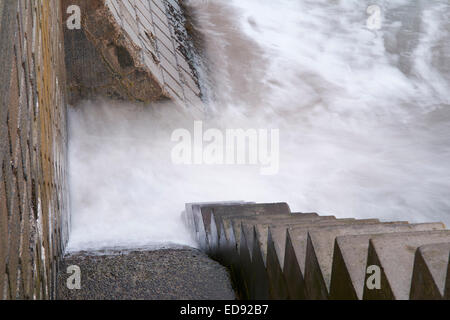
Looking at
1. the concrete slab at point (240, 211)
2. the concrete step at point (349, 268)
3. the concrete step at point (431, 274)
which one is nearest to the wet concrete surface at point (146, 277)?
the concrete slab at point (240, 211)

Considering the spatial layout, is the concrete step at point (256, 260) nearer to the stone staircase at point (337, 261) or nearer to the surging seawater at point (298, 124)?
the stone staircase at point (337, 261)

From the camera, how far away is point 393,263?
109 cm

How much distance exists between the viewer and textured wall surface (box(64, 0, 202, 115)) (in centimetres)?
424

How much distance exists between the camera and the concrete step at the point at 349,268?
1.17 m

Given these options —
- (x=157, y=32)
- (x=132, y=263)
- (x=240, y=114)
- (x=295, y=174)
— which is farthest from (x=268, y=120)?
(x=132, y=263)

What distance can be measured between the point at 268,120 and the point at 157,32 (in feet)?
4.94

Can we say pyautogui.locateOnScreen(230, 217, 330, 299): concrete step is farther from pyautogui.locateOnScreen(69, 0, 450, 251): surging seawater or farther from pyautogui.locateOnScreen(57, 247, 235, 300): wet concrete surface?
pyautogui.locateOnScreen(69, 0, 450, 251): surging seawater

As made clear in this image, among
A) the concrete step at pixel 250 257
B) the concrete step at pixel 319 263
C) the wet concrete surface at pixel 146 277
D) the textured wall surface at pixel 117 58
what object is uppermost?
the textured wall surface at pixel 117 58

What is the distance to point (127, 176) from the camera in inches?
177

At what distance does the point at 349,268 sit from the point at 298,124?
4.77 m

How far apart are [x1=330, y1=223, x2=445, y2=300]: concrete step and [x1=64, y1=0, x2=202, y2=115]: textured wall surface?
3.37 m

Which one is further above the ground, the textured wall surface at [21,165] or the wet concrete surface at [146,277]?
the textured wall surface at [21,165]

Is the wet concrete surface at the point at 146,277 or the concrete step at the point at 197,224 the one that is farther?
the concrete step at the point at 197,224

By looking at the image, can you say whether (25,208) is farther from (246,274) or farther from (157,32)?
(157,32)
